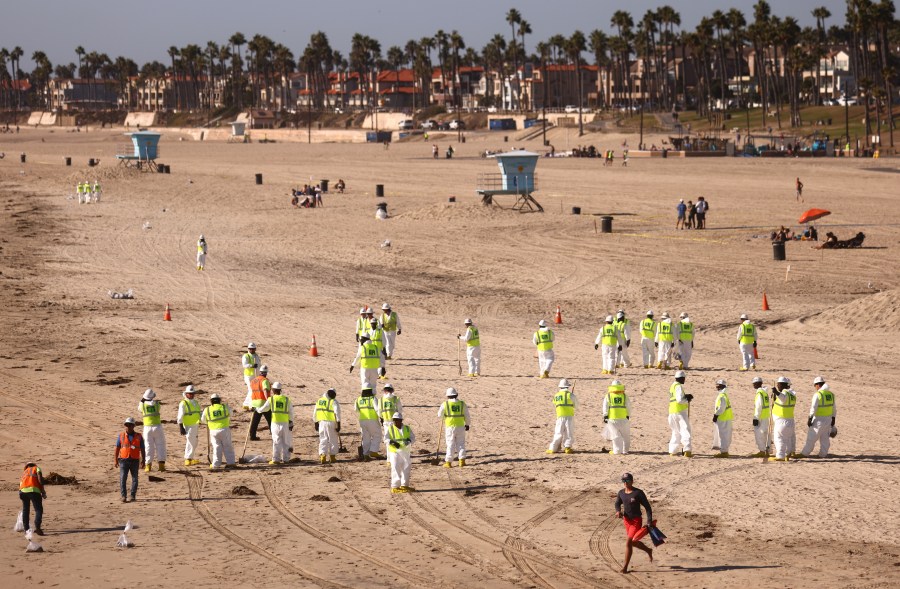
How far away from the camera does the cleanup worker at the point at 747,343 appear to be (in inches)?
1025

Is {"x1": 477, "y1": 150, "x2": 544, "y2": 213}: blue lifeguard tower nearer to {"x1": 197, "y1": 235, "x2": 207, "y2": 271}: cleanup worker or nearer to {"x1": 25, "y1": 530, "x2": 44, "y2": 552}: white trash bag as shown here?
{"x1": 197, "y1": 235, "x2": 207, "y2": 271}: cleanup worker

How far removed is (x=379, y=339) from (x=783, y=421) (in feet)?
33.3

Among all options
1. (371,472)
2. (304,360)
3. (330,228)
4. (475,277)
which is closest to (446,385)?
(304,360)

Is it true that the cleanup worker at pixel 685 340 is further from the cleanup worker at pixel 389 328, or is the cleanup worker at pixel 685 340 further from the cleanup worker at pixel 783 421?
the cleanup worker at pixel 783 421

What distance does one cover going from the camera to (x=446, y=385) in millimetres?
25812

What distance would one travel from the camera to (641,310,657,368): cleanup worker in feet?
87.8

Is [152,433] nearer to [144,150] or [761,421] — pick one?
[761,421]

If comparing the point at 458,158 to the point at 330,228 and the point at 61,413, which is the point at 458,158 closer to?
the point at 330,228

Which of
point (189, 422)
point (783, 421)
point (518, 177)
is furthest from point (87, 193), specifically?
point (783, 421)

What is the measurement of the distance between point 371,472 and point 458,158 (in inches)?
3304

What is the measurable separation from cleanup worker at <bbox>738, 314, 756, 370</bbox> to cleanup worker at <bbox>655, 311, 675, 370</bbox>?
1447mm

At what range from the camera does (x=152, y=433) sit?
19641 mm

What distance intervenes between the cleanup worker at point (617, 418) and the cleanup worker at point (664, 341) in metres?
6.99

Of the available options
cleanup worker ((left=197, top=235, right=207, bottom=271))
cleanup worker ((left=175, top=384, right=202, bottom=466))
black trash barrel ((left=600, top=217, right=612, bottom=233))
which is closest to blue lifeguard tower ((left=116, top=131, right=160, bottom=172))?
black trash barrel ((left=600, top=217, right=612, bottom=233))
